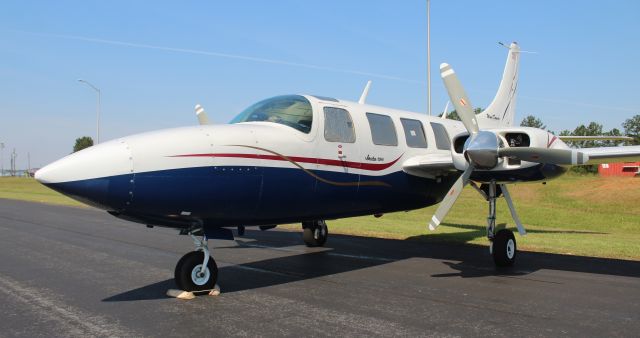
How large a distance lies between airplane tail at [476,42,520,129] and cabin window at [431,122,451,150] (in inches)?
105

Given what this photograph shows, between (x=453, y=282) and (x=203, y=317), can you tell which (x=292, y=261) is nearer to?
(x=453, y=282)

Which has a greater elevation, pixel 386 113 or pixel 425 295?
pixel 386 113

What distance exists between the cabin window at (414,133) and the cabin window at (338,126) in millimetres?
1810

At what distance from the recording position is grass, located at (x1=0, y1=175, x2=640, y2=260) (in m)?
14.8

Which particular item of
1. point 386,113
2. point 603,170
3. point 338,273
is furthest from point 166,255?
point 603,170

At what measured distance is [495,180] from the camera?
10.8 m

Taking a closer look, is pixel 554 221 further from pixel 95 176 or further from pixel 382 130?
pixel 95 176

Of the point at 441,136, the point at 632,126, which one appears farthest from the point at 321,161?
the point at 632,126

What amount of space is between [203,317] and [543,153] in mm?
6493

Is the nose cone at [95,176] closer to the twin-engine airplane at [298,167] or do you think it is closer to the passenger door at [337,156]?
the twin-engine airplane at [298,167]

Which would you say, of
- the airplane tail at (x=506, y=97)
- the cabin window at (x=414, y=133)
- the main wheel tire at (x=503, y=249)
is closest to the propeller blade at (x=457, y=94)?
the cabin window at (x=414, y=133)

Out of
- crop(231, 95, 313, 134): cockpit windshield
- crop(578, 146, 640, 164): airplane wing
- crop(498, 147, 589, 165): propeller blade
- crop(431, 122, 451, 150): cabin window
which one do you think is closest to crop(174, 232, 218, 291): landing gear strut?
crop(231, 95, 313, 134): cockpit windshield

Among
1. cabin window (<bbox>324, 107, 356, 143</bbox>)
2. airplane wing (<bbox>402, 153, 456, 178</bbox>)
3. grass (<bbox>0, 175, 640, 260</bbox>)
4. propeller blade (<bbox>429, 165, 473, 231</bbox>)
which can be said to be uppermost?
cabin window (<bbox>324, 107, 356, 143</bbox>)

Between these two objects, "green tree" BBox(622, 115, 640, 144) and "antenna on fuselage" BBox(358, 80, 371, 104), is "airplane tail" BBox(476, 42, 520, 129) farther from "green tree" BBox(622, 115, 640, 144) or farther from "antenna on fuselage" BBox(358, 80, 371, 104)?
"green tree" BBox(622, 115, 640, 144)
